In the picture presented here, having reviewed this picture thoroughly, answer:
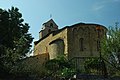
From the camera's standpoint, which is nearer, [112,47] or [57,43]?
[112,47]

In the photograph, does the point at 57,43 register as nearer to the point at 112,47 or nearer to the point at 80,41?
the point at 80,41

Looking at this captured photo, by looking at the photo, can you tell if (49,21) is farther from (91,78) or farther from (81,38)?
(91,78)

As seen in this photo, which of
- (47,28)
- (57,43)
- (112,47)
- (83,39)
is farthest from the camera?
(47,28)

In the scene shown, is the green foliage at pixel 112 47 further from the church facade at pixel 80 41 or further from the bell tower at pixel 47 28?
the bell tower at pixel 47 28

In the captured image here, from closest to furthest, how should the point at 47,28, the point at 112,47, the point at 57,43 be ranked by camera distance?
the point at 112,47 → the point at 57,43 → the point at 47,28

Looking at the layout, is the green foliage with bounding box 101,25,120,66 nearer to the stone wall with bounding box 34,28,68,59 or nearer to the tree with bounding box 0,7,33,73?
the tree with bounding box 0,7,33,73

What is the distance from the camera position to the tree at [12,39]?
1729 centimetres

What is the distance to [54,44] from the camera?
1807 inches

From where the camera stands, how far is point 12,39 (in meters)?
28.7

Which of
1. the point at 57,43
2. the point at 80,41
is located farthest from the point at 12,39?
the point at 57,43

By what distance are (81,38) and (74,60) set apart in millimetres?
19292

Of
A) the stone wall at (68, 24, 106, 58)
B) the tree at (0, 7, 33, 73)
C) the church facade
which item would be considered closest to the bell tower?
the church facade

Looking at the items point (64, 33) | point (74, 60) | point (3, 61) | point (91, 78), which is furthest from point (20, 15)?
point (91, 78)

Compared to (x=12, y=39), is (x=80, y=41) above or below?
above
